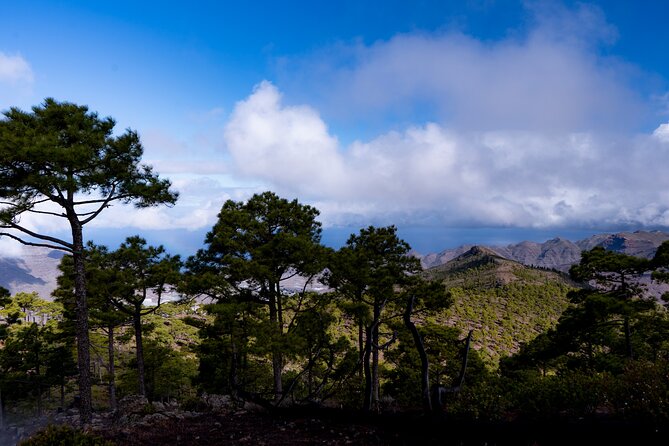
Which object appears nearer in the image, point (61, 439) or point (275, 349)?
point (61, 439)

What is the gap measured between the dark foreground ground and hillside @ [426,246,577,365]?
4936cm

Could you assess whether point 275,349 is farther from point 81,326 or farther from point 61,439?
point 61,439

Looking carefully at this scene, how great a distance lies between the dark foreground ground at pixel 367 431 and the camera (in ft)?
22.2

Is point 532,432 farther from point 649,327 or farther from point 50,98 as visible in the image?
point 649,327

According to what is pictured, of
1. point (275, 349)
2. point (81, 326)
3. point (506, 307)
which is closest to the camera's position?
point (81, 326)

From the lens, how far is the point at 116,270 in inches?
891

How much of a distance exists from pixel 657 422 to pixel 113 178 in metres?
17.9

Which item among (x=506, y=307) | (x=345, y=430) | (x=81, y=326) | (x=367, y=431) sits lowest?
(x=506, y=307)

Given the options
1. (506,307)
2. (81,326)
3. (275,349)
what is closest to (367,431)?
(275,349)

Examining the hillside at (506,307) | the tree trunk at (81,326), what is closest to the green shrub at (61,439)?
the tree trunk at (81,326)

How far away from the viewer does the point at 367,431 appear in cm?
934

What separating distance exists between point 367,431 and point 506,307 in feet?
363

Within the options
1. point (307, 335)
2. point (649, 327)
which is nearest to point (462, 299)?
point (649, 327)

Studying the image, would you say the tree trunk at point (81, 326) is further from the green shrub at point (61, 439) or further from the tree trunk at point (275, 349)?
the tree trunk at point (275, 349)
